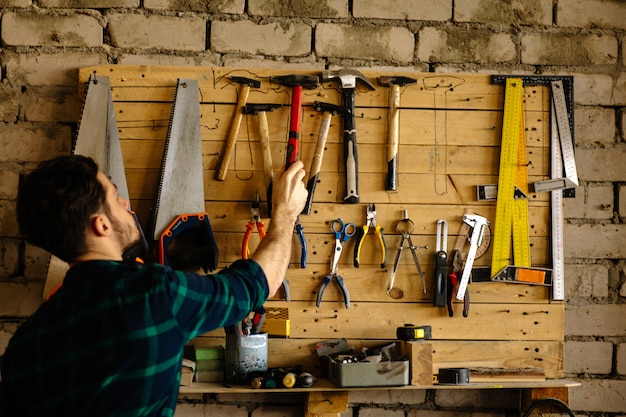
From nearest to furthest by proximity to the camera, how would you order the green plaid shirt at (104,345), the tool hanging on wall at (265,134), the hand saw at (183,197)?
1. the green plaid shirt at (104,345)
2. the hand saw at (183,197)
3. the tool hanging on wall at (265,134)

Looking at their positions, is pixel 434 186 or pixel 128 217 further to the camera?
pixel 434 186

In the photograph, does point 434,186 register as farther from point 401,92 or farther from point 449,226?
point 401,92

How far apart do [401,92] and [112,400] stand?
1431 millimetres

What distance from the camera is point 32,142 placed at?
7.02 ft

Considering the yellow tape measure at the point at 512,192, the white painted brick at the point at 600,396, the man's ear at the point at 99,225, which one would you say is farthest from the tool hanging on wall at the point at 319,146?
the white painted brick at the point at 600,396

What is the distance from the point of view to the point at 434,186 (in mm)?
2113

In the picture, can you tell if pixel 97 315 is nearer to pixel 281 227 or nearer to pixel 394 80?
pixel 281 227

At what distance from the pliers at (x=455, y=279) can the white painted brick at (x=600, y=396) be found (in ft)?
1.81

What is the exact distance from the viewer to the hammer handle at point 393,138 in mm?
2082

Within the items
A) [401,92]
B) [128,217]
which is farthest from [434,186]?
[128,217]

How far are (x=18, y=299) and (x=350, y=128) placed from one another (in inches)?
51.6

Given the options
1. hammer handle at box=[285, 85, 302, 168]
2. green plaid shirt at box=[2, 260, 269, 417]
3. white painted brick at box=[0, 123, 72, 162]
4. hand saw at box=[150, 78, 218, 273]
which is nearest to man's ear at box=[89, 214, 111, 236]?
green plaid shirt at box=[2, 260, 269, 417]

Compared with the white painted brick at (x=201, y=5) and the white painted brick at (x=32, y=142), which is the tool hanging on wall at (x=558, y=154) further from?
the white painted brick at (x=32, y=142)

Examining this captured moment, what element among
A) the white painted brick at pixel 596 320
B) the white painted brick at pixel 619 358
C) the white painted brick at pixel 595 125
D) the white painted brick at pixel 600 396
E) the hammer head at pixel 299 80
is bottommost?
the white painted brick at pixel 600 396
